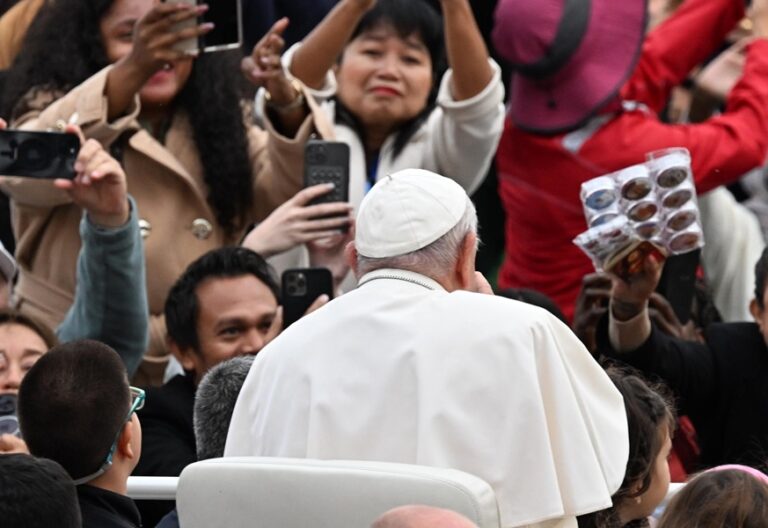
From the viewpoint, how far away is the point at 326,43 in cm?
665

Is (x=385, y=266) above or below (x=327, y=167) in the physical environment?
above

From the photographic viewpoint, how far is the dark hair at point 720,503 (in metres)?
4.18

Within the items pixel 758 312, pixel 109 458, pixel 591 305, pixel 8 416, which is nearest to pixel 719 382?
pixel 758 312

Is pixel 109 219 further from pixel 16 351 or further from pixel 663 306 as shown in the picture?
pixel 663 306

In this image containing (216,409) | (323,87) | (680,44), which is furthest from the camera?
(680,44)

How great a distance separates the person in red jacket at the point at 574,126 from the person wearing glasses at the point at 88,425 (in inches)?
119

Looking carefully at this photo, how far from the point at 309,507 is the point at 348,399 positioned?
0.43m

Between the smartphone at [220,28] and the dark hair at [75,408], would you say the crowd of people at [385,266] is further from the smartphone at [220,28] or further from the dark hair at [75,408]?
the smartphone at [220,28]

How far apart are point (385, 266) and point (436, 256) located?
4.8 inches

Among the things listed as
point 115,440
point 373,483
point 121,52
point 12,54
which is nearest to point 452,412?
point 373,483

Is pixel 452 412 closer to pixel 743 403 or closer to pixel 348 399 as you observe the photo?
pixel 348 399

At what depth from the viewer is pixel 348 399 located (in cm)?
409

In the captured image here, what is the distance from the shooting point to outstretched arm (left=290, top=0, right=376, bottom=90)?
651 centimetres

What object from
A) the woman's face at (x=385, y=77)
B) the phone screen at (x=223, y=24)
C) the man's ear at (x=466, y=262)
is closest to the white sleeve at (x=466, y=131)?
the woman's face at (x=385, y=77)
